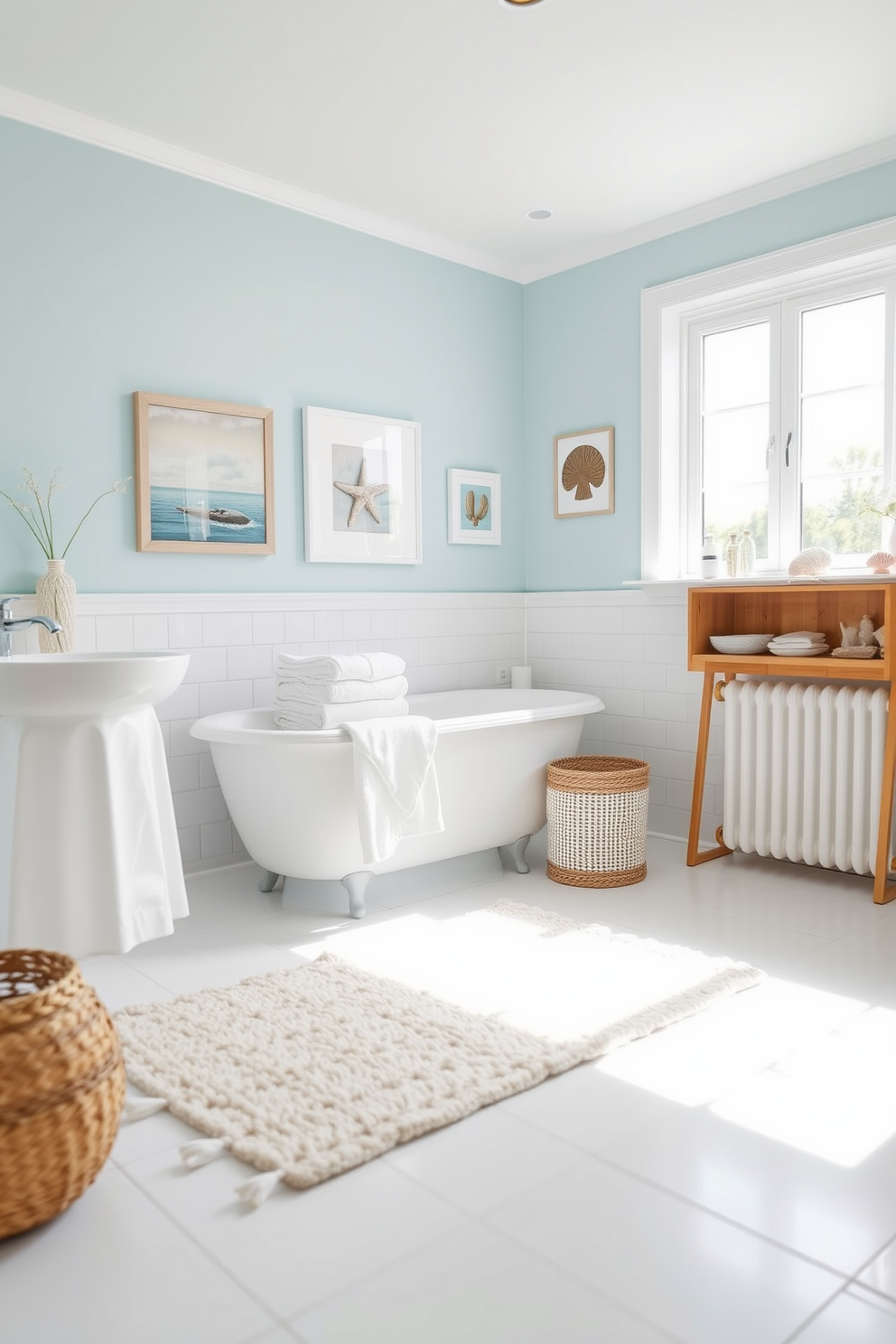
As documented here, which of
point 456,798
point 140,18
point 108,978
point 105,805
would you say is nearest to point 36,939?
point 105,805

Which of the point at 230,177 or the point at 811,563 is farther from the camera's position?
the point at 230,177

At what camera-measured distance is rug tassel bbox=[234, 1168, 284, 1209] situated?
1.73 meters

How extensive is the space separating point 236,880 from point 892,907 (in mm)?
2352

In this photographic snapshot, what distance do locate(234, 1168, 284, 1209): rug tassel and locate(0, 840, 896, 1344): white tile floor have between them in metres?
0.02

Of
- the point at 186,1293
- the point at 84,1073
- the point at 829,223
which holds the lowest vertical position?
the point at 186,1293

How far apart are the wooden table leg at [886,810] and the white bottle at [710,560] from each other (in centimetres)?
92

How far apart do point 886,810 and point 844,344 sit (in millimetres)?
1845

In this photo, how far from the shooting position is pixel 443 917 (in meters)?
3.31

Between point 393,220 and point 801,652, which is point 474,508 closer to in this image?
point 393,220

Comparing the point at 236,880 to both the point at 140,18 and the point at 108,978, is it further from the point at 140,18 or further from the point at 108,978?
the point at 140,18

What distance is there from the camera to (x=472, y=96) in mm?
3240

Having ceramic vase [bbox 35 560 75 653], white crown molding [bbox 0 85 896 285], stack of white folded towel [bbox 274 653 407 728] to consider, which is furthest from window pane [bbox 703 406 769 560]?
ceramic vase [bbox 35 560 75 653]

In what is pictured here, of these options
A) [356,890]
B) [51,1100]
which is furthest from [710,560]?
[51,1100]

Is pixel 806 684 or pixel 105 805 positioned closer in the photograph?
pixel 105 805
